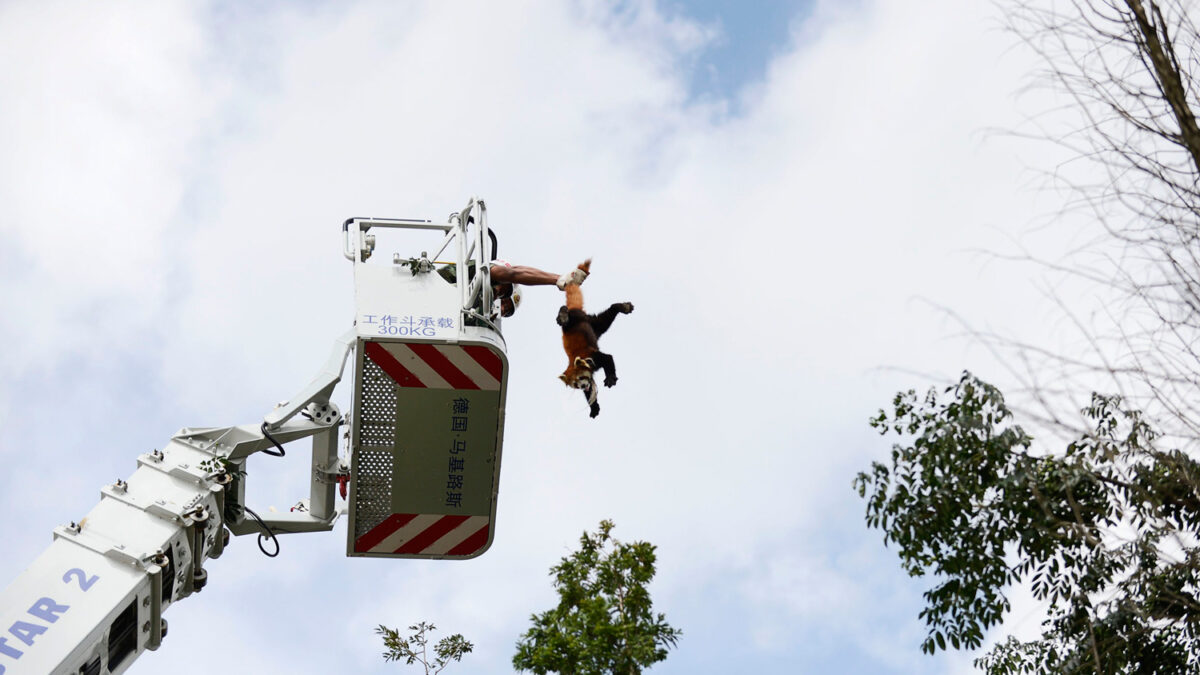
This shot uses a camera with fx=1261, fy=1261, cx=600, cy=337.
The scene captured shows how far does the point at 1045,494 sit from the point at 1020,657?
2.88m

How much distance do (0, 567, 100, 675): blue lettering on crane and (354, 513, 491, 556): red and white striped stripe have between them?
6.78 ft

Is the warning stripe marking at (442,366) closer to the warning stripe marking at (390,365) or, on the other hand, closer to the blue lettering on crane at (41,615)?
the warning stripe marking at (390,365)

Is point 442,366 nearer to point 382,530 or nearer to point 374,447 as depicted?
point 374,447

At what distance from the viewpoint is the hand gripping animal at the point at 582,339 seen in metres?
8.05

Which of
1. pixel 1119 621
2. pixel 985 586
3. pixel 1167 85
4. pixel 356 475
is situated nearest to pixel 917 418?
pixel 985 586

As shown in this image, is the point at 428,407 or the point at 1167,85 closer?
the point at 1167,85

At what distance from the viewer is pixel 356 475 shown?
794cm

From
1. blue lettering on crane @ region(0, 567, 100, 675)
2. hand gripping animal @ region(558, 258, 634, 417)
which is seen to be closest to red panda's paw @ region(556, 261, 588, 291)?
hand gripping animal @ region(558, 258, 634, 417)

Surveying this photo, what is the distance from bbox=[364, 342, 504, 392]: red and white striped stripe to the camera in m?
7.55

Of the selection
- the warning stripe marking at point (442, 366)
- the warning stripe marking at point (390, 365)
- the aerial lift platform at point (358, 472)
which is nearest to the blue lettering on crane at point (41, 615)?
the aerial lift platform at point (358, 472)

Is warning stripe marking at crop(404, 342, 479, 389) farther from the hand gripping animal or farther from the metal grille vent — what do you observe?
the hand gripping animal

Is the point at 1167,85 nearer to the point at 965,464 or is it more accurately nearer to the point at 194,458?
the point at 965,464

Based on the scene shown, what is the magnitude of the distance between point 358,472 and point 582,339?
5.41 ft

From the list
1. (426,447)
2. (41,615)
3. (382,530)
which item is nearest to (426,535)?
(382,530)
